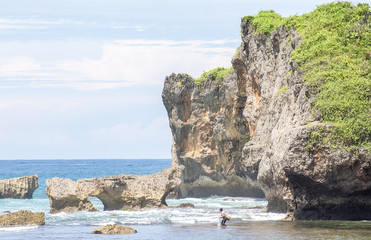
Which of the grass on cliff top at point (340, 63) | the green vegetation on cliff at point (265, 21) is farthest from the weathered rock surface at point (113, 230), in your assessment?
the green vegetation on cliff at point (265, 21)

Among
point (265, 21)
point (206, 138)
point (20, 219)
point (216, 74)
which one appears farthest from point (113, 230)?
point (206, 138)

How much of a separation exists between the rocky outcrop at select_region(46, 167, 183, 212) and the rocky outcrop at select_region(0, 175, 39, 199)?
1875 centimetres

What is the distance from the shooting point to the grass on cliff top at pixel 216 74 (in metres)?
50.2

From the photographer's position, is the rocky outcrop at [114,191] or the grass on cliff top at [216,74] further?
the grass on cliff top at [216,74]

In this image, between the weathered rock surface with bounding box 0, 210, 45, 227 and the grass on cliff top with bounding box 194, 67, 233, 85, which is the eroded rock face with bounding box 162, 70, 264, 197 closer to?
the grass on cliff top with bounding box 194, 67, 233, 85

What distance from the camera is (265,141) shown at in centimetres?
3381

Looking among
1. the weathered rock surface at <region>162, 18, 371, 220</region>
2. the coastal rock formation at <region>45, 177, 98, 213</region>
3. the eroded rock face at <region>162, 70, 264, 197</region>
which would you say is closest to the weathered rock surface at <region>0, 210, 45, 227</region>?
the coastal rock formation at <region>45, 177, 98, 213</region>

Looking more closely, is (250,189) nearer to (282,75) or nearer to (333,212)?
(282,75)

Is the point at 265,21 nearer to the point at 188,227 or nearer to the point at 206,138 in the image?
the point at 188,227

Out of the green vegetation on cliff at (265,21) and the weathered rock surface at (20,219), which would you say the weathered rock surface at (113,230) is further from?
the green vegetation on cliff at (265,21)

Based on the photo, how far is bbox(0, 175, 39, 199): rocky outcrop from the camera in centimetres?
5378

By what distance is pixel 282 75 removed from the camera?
3194cm

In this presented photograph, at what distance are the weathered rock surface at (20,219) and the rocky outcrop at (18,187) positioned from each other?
87.0 feet

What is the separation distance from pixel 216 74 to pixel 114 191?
17783 mm
